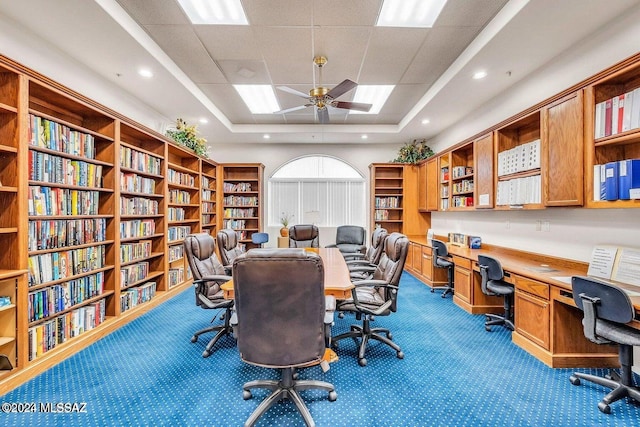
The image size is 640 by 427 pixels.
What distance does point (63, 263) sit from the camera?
261 centimetres

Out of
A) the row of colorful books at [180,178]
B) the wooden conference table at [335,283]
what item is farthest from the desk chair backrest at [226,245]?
the row of colorful books at [180,178]

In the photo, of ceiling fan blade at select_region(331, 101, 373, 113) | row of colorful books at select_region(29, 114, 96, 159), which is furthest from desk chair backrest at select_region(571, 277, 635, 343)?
row of colorful books at select_region(29, 114, 96, 159)

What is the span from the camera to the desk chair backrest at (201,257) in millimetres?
2721

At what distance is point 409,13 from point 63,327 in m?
4.17

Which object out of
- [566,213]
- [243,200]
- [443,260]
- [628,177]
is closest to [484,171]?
[566,213]

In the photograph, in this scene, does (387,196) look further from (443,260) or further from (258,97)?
(258,97)

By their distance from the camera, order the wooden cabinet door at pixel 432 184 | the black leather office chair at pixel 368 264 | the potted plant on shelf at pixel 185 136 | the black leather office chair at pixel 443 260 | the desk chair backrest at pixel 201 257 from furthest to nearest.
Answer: the wooden cabinet door at pixel 432 184 < the potted plant on shelf at pixel 185 136 < the black leather office chair at pixel 443 260 < the black leather office chair at pixel 368 264 < the desk chair backrest at pixel 201 257

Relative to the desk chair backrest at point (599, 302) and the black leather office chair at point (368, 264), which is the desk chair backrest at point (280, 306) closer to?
the black leather office chair at point (368, 264)

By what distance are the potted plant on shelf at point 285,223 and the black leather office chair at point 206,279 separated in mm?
3201

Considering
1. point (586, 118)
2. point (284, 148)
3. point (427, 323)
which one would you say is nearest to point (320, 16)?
point (586, 118)

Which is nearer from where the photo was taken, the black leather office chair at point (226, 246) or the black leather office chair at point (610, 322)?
the black leather office chair at point (610, 322)

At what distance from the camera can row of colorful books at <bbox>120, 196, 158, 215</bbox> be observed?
343 centimetres

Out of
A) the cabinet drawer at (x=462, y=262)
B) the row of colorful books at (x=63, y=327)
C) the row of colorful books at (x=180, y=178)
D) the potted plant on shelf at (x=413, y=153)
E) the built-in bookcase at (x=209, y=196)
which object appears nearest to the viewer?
the row of colorful books at (x=63, y=327)

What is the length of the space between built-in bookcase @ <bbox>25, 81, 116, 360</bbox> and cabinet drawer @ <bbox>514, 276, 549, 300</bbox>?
4071 mm
